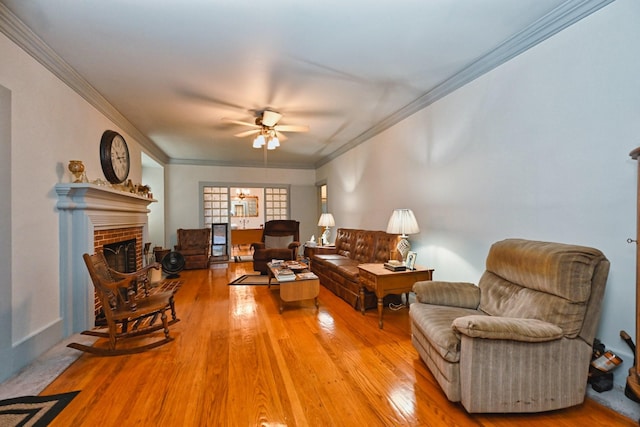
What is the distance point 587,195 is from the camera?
73.8 inches

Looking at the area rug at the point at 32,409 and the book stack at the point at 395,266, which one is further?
the book stack at the point at 395,266

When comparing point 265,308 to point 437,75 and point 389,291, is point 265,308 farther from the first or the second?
point 437,75

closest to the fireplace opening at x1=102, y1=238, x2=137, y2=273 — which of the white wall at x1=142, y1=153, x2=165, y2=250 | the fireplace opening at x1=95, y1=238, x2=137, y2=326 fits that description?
the fireplace opening at x1=95, y1=238, x2=137, y2=326

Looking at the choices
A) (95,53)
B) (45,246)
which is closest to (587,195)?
(95,53)

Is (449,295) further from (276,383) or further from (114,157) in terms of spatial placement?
(114,157)

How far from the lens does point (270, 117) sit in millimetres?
3766

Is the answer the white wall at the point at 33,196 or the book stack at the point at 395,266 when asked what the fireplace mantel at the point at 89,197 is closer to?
the white wall at the point at 33,196

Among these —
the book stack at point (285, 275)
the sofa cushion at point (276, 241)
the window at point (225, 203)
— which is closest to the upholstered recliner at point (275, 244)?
the sofa cushion at point (276, 241)

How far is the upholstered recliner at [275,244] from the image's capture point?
5438 millimetres

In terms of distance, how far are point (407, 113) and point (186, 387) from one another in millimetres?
3797

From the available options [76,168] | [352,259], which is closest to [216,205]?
[352,259]

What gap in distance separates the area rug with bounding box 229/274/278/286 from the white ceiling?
283cm

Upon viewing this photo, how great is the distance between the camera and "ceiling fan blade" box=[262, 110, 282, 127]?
3691 millimetres

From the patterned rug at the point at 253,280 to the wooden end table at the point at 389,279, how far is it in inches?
88.3
